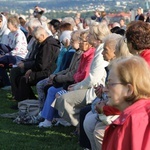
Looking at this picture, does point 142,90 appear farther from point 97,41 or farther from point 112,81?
point 97,41

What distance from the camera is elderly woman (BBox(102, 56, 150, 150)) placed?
295 centimetres

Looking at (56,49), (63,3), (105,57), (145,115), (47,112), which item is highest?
(145,115)

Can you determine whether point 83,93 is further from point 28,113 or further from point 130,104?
point 130,104

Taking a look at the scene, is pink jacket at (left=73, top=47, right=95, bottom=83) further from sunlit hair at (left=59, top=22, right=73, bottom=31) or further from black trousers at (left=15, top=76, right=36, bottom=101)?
black trousers at (left=15, top=76, right=36, bottom=101)

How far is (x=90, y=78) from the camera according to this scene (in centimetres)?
629

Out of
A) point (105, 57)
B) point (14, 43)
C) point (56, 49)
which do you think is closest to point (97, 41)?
point (105, 57)

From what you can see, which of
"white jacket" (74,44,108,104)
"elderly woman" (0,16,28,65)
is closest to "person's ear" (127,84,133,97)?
"white jacket" (74,44,108,104)

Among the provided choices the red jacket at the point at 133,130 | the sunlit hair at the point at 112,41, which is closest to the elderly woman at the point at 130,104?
the red jacket at the point at 133,130

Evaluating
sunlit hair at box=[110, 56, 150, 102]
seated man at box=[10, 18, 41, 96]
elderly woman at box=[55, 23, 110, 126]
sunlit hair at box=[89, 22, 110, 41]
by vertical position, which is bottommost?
seated man at box=[10, 18, 41, 96]

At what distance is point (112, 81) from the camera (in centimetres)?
313

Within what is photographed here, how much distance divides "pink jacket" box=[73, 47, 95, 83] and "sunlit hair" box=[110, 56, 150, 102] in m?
3.50

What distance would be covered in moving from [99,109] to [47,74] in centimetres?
396

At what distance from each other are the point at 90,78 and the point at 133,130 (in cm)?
338

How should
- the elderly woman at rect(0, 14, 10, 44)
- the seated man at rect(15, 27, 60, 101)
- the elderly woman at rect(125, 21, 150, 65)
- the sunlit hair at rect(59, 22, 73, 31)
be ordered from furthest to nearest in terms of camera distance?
1. the elderly woman at rect(0, 14, 10, 44)
2. the sunlit hair at rect(59, 22, 73, 31)
3. the seated man at rect(15, 27, 60, 101)
4. the elderly woman at rect(125, 21, 150, 65)
